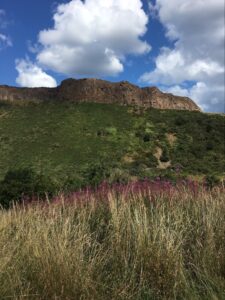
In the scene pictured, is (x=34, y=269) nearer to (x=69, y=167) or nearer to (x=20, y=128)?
(x=69, y=167)

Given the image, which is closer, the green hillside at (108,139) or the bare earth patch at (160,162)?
the green hillside at (108,139)

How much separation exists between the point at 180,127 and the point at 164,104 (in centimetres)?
4927

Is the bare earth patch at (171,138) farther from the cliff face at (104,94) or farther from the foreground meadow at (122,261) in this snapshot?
the cliff face at (104,94)

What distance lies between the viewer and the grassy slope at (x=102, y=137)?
4316 cm

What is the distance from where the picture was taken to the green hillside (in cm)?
4247

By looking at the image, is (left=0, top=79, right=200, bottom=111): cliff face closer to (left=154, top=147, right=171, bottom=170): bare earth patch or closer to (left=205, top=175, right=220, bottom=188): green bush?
(left=154, top=147, right=171, bottom=170): bare earth patch

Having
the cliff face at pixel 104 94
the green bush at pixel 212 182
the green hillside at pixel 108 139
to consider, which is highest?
the cliff face at pixel 104 94

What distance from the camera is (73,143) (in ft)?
160

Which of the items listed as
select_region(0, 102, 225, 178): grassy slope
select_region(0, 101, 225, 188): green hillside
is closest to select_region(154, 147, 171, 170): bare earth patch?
select_region(0, 101, 225, 188): green hillside

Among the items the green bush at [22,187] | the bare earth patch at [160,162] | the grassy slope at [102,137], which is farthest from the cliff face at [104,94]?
the green bush at [22,187]

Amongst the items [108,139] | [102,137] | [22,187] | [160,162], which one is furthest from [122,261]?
[102,137]

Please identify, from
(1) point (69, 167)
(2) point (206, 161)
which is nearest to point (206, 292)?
(1) point (69, 167)

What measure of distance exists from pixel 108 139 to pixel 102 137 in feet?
3.12

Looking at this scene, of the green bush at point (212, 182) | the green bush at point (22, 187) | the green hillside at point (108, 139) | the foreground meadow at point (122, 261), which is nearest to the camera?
the foreground meadow at point (122, 261)
